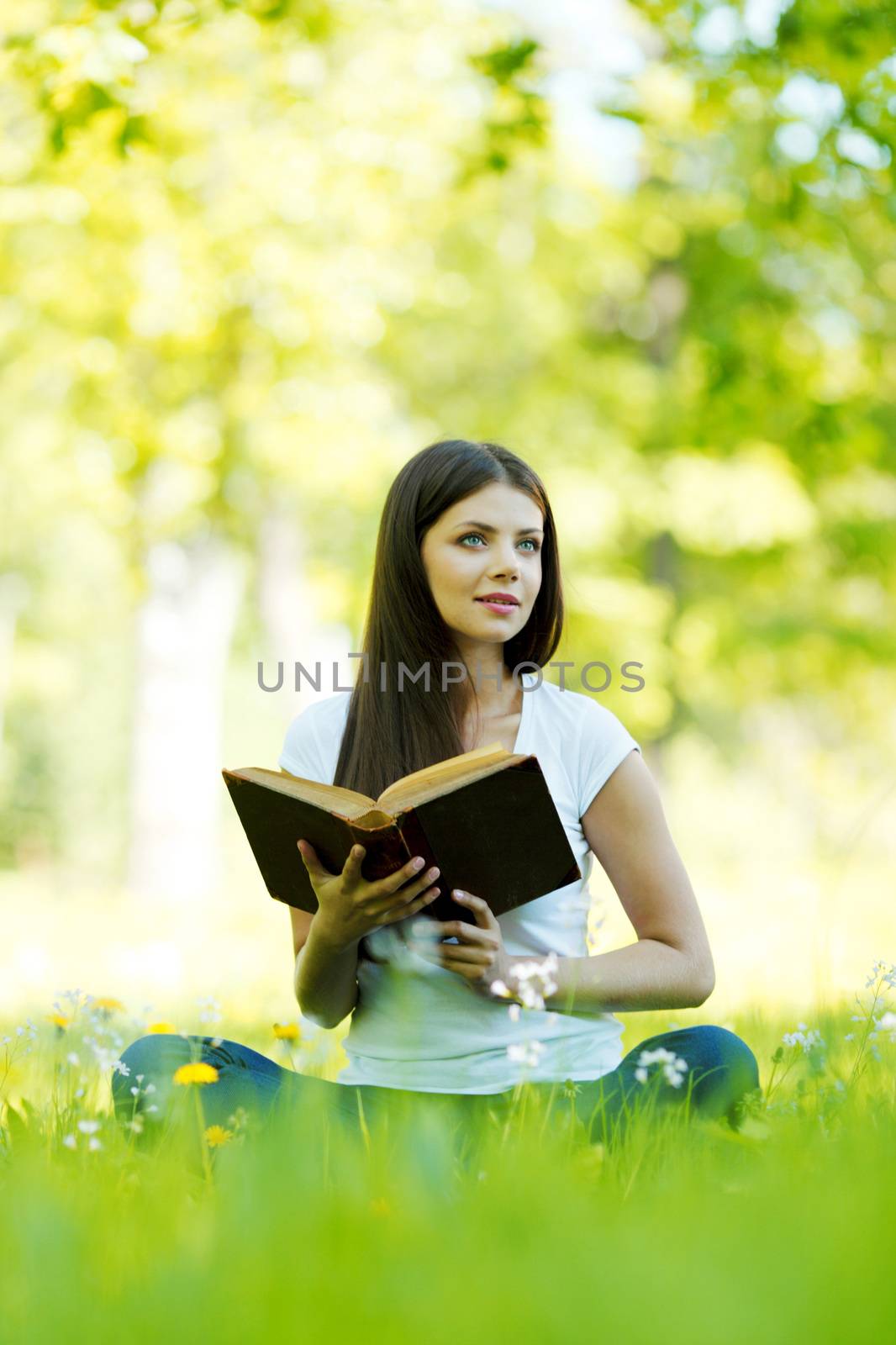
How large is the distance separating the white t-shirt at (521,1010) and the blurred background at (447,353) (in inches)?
78.6

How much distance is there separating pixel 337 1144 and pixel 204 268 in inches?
295

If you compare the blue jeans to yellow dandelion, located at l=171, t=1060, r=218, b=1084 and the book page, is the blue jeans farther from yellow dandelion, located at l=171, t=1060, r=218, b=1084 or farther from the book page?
the book page

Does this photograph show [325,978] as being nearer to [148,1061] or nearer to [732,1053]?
[148,1061]

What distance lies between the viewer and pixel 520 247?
1150 centimetres

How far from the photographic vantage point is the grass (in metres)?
1.18

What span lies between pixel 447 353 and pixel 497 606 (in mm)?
9301

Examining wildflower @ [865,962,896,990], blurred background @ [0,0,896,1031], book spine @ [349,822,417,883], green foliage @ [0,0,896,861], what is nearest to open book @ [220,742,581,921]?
book spine @ [349,822,417,883]

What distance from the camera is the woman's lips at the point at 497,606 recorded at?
2621 millimetres

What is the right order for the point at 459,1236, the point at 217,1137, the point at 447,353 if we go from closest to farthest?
the point at 459,1236, the point at 217,1137, the point at 447,353

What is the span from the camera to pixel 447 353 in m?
11.5

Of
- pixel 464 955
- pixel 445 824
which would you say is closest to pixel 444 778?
pixel 445 824

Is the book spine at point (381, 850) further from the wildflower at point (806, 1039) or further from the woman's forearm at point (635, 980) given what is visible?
the wildflower at point (806, 1039)

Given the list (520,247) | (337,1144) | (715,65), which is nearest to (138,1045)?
Result: (337,1144)

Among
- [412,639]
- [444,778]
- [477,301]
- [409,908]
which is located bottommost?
[409,908]
